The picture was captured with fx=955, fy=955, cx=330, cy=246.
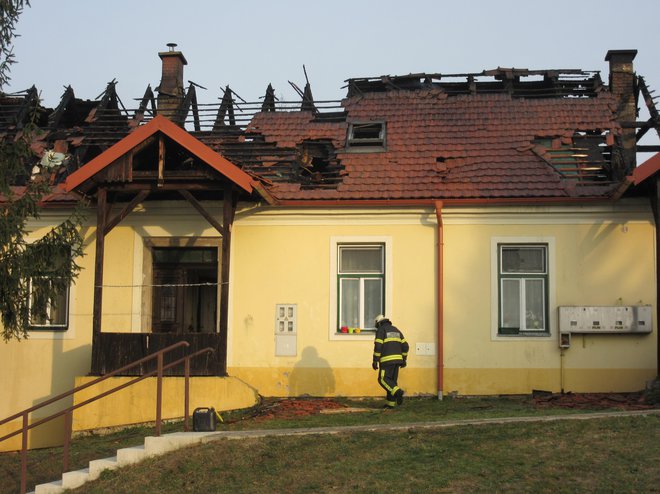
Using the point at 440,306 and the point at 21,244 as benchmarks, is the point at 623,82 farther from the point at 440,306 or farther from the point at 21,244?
the point at 21,244

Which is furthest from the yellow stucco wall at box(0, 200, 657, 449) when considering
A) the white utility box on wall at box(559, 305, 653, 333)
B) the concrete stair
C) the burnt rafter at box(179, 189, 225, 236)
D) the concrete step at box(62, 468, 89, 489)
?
the concrete step at box(62, 468, 89, 489)

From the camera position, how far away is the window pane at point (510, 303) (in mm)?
17016

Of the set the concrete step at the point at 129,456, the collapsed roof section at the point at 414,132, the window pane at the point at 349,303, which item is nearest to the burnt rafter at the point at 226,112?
the collapsed roof section at the point at 414,132

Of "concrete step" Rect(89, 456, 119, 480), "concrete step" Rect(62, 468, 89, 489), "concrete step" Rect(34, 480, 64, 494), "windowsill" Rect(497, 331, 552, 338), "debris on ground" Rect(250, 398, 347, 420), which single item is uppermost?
"windowsill" Rect(497, 331, 552, 338)

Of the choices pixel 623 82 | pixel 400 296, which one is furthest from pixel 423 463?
pixel 623 82

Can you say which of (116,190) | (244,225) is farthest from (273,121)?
(116,190)

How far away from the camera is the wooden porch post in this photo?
16328mm

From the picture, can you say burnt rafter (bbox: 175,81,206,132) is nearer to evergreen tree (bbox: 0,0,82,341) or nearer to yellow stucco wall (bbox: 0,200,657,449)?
yellow stucco wall (bbox: 0,200,657,449)

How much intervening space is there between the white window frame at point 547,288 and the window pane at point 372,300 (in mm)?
2008

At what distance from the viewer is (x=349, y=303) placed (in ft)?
57.1

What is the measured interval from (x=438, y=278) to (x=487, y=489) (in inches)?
295

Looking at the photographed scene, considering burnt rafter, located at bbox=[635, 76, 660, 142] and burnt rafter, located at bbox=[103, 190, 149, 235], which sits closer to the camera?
burnt rafter, located at bbox=[103, 190, 149, 235]

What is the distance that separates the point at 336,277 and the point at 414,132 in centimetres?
362

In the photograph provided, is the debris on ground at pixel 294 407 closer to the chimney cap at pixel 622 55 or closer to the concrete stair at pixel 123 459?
the concrete stair at pixel 123 459
